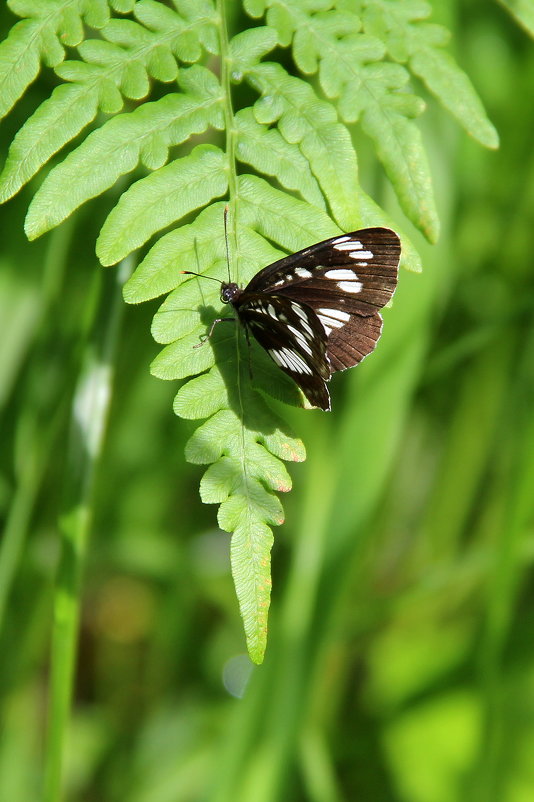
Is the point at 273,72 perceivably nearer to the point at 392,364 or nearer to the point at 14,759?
the point at 392,364

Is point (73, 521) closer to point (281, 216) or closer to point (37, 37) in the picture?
point (281, 216)

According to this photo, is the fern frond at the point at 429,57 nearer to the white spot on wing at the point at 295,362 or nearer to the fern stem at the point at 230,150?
the fern stem at the point at 230,150

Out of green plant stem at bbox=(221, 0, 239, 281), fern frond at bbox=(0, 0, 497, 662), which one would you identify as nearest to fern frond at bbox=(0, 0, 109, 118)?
fern frond at bbox=(0, 0, 497, 662)

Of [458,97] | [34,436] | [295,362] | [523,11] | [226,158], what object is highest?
[523,11]

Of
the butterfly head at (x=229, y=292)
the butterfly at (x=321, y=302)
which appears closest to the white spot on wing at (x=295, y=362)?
the butterfly at (x=321, y=302)

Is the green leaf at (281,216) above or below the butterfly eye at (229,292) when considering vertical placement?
above

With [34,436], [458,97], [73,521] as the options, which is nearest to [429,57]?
[458,97]

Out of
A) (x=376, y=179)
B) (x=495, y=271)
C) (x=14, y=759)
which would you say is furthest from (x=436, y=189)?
(x=14, y=759)
